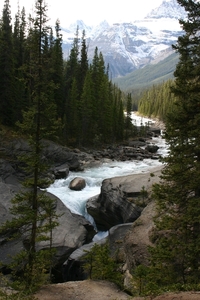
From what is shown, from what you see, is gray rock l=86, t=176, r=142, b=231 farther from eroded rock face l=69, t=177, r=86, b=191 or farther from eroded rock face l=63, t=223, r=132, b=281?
eroded rock face l=63, t=223, r=132, b=281

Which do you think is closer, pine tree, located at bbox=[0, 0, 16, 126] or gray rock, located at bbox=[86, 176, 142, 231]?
gray rock, located at bbox=[86, 176, 142, 231]

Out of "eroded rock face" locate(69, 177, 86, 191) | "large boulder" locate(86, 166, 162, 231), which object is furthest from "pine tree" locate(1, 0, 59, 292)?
"eroded rock face" locate(69, 177, 86, 191)

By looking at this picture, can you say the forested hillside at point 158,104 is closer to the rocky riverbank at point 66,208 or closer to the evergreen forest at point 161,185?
the rocky riverbank at point 66,208

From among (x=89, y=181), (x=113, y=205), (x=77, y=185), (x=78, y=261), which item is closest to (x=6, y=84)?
(x=89, y=181)

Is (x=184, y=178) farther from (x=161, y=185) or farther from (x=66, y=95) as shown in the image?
(x=66, y=95)

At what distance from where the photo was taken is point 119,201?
25203mm

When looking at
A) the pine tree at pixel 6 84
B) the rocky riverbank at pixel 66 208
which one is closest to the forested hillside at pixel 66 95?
the pine tree at pixel 6 84

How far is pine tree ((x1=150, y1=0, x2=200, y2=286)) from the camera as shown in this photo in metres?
11.3

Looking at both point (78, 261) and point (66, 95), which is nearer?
point (78, 261)

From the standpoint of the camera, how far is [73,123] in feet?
172

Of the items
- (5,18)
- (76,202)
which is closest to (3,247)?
(76,202)

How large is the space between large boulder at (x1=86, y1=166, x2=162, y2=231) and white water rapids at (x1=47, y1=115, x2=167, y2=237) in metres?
1.21

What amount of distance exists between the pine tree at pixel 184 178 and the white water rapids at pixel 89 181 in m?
16.0

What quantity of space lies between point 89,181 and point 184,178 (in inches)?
884
